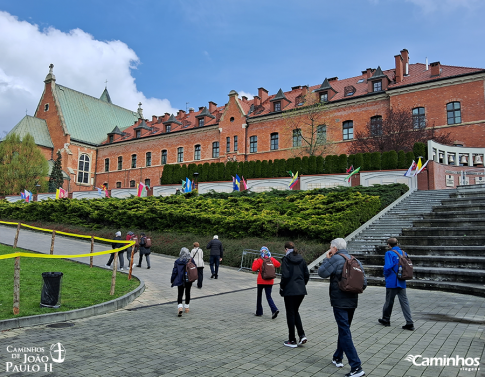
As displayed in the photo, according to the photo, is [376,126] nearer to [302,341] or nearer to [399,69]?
[399,69]

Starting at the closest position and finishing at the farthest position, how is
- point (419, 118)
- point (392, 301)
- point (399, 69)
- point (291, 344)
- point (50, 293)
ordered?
point (291, 344) → point (392, 301) → point (50, 293) → point (419, 118) → point (399, 69)

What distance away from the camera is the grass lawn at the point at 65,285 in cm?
758

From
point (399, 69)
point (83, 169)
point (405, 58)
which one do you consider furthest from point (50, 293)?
point (83, 169)

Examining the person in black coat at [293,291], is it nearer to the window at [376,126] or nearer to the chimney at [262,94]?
the window at [376,126]

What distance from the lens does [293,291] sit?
5836mm

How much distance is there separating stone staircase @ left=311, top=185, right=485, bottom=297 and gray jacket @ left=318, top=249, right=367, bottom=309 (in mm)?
6701

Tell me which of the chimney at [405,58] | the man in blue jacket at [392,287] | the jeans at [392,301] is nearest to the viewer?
the jeans at [392,301]

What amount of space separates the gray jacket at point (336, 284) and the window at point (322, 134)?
31.8m

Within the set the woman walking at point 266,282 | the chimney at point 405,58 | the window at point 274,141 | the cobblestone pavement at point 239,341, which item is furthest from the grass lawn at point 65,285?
the chimney at point 405,58

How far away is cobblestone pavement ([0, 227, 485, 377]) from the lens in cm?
477

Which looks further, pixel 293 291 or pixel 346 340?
pixel 293 291

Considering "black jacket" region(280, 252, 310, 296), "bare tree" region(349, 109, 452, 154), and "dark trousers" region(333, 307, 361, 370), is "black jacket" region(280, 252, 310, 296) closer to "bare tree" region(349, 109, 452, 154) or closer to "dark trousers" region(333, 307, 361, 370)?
"dark trousers" region(333, 307, 361, 370)

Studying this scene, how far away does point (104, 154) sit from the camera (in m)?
56.2

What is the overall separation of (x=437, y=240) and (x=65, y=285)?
42.0ft
